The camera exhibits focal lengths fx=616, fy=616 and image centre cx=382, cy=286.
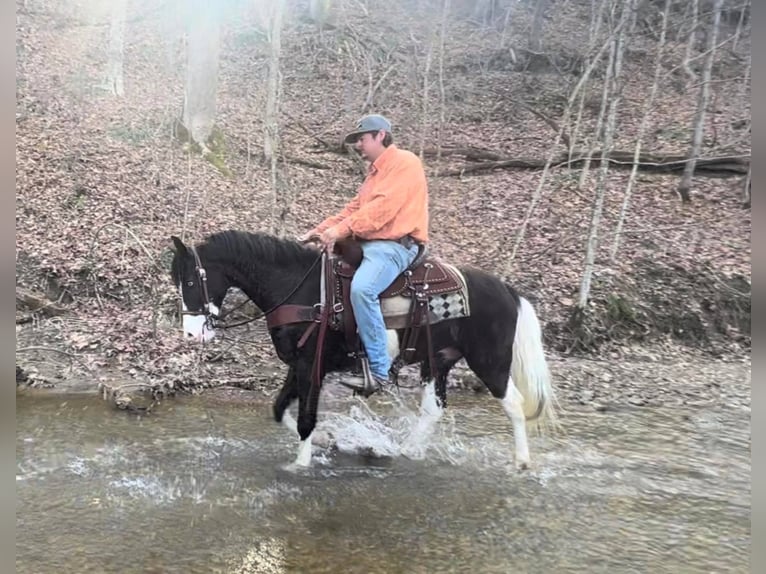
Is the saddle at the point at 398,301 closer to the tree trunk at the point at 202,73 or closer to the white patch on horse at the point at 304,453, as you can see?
the white patch on horse at the point at 304,453

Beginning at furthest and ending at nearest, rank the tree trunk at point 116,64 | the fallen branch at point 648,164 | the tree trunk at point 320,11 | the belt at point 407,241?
the tree trunk at point 320,11 < the tree trunk at point 116,64 < the fallen branch at point 648,164 < the belt at point 407,241

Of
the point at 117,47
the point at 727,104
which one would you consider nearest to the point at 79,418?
the point at 117,47

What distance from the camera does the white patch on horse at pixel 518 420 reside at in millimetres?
5531

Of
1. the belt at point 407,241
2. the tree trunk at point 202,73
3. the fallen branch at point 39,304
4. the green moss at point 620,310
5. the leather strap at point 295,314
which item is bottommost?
the fallen branch at point 39,304

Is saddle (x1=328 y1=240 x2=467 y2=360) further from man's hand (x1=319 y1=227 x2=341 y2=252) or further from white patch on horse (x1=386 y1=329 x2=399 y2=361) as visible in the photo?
man's hand (x1=319 y1=227 x2=341 y2=252)

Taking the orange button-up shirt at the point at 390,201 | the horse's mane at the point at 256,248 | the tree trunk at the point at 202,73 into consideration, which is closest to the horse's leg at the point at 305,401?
the horse's mane at the point at 256,248

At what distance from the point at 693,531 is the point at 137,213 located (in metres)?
9.25

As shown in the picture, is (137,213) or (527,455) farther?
(137,213)

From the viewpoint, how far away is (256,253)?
5.19m

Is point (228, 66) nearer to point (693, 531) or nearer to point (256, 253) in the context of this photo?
point (256, 253)

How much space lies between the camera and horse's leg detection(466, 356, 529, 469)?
555cm

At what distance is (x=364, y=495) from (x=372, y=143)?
9.46ft

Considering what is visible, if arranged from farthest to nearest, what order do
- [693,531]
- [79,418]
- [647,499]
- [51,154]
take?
1. [51,154]
2. [79,418]
3. [647,499]
4. [693,531]

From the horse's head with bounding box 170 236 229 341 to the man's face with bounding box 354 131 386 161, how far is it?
1618 millimetres
